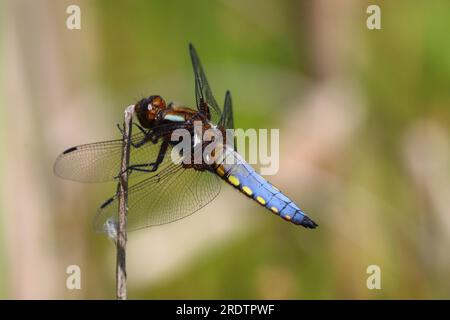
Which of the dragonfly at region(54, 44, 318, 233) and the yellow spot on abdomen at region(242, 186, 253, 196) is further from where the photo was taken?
the yellow spot on abdomen at region(242, 186, 253, 196)

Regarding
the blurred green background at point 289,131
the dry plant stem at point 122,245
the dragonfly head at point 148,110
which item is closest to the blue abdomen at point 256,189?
the dragonfly head at point 148,110

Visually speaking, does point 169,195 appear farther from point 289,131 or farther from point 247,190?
point 289,131

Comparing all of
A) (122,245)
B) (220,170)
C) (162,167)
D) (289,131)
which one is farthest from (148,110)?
(289,131)

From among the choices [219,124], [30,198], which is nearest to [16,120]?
[30,198]

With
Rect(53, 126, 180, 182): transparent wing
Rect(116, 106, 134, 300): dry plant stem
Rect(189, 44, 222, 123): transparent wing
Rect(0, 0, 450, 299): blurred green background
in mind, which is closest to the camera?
Rect(116, 106, 134, 300): dry plant stem

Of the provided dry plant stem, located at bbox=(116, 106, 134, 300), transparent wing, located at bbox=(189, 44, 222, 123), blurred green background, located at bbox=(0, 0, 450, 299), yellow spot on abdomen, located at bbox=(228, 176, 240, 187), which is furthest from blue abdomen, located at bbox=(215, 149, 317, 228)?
dry plant stem, located at bbox=(116, 106, 134, 300)

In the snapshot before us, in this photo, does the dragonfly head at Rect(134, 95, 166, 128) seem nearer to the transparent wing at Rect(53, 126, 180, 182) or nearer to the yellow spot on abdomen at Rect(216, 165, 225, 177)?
the transparent wing at Rect(53, 126, 180, 182)
